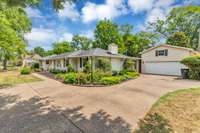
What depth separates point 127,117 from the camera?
5176mm

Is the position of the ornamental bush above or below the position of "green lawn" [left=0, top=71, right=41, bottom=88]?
above

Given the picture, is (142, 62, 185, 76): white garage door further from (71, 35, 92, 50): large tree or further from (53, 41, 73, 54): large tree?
(53, 41, 73, 54): large tree

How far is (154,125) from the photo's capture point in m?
4.49

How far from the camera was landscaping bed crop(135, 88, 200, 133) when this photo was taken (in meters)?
4.26

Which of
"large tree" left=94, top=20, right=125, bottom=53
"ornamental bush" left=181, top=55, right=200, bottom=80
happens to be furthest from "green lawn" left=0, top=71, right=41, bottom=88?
"large tree" left=94, top=20, right=125, bottom=53

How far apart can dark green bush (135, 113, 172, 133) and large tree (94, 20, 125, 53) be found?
3260 cm

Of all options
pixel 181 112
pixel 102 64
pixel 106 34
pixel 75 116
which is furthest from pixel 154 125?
pixel 106 34

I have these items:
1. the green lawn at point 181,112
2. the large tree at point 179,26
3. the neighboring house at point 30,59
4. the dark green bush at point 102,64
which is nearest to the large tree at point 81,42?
the neighboring house at point 30,59

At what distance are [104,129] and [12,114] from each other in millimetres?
3940

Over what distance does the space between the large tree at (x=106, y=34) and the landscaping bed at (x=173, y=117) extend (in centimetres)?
3129

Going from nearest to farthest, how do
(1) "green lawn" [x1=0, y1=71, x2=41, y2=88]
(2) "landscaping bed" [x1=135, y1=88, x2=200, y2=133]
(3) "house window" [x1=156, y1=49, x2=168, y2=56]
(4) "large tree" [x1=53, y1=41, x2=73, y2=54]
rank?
(2) "landscaping bed" [x1=135, y1=88, x2=200, y2=133], (1) "green lawn" [x1=0, y1=71, x2=41, y2=88], (3) "house window" [x1=156, y1=49, x2=168, y2=56], (4) "large tree" [x1=53, y1=41, x2=73, y2=54]

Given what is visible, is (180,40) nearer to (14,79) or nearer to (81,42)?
(81,42)

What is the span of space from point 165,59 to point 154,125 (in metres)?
19.4

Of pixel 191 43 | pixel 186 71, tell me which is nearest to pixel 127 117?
pixel 186 71
